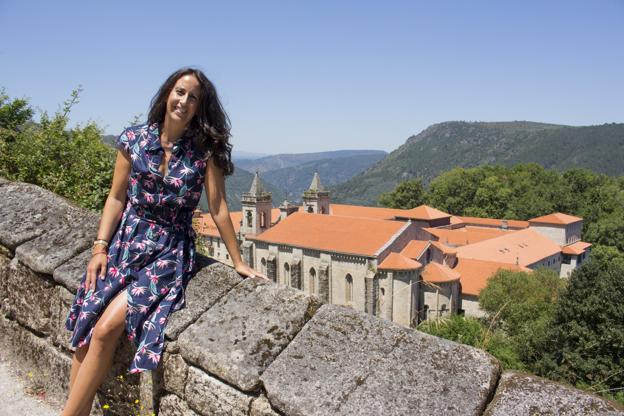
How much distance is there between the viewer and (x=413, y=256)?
2770 centimetres

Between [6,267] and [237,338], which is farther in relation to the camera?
[6,267]

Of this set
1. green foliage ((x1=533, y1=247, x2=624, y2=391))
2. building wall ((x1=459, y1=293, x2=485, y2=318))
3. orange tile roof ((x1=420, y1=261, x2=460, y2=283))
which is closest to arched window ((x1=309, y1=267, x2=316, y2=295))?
orange tile roof ((x1=420, y1=261, x2=460, y2=283))

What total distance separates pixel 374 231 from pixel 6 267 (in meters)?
26.8

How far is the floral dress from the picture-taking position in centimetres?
228

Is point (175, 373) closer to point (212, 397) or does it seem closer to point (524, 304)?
point (212, 397)

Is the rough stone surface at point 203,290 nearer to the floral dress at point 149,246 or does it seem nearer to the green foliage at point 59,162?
the floral dress at point 149,246

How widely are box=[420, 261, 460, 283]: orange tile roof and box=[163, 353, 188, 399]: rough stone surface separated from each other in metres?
25.9

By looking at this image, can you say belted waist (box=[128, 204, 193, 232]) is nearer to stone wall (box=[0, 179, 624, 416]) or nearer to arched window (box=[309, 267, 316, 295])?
stone wall (box=[0, 179, 624, 416])

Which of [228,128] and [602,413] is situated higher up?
[228,128]

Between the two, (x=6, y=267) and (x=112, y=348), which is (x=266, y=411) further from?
(x=6, y=267)

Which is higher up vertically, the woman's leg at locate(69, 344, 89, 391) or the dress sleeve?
the dress sleeve

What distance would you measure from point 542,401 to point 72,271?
2.46m

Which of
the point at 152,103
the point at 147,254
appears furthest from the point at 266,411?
the point at 152,103

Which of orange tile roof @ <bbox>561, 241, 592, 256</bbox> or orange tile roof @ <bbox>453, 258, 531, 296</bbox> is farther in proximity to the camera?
orange tile roof @ <bbox>561, 241, 592, 256</bbox>
